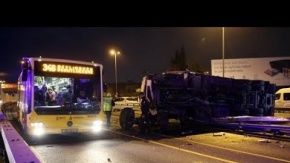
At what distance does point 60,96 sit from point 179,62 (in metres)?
60.3

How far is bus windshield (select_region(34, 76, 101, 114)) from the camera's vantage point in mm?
14266

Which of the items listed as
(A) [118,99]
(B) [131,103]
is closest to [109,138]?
(B) [131,103]

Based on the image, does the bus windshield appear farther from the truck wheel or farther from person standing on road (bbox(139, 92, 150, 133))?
the truck wheel

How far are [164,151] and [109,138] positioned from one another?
410cm

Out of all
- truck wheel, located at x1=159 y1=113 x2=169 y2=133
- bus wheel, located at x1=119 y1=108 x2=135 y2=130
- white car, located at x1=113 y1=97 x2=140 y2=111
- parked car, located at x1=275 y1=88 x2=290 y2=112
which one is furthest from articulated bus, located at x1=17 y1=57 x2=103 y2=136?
white car, located at x1=113 y1=97 x2=140 y2=111

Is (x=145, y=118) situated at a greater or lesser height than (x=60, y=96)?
lesser

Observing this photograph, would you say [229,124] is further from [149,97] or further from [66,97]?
[66,97]

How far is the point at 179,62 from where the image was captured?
7431cm

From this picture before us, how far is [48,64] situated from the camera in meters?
14.5

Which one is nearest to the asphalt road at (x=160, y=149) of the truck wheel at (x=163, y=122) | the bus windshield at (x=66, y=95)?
the truck wheel at (x=163, y=122)

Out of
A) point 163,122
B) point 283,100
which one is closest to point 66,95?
point 163,122

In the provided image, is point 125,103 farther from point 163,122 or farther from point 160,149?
point 160,149

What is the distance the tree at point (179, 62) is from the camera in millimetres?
69400

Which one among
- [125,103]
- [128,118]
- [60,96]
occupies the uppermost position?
[60,96]
